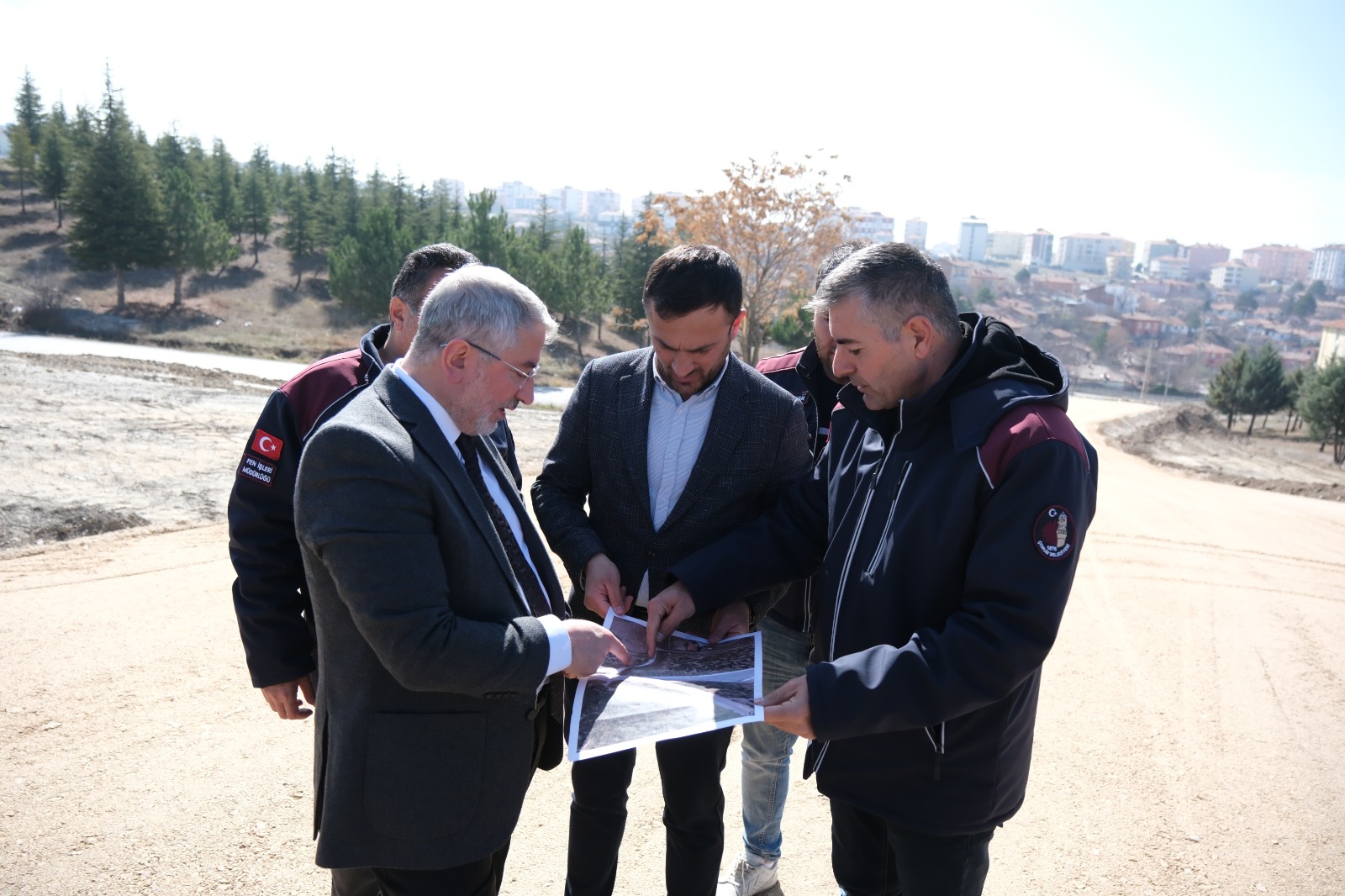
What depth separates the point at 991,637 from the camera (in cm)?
192

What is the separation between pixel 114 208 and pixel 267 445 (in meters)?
38.6

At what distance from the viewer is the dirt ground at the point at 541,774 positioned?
3498mm

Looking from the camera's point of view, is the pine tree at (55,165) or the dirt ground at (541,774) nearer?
the dirt ground at (541,774)

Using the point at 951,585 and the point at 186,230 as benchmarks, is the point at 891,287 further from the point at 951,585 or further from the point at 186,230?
the point at 186,230

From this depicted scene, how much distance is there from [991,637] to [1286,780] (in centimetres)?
417

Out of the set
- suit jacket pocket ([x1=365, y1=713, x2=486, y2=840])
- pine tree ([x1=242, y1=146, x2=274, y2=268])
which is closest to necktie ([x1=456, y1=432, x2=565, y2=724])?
suit jacket pocket ([x1=365, y1=713, x2=486, y2=840])

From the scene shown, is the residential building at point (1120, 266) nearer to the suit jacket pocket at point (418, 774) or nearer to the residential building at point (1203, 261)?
the residential building at point (1203, 261)

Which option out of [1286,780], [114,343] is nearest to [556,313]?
[114,343]

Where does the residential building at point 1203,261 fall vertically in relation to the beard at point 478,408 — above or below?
above

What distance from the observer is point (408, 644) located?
1729 mm

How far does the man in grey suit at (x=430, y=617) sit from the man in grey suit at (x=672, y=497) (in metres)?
0.65

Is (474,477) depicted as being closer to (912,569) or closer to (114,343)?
(912,569)

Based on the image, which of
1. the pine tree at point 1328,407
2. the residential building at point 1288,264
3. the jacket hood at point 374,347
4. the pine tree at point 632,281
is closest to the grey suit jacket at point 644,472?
the jacket hood at point 374,347

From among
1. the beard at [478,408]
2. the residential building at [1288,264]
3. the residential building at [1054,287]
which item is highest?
the residential building at [1288,264]
